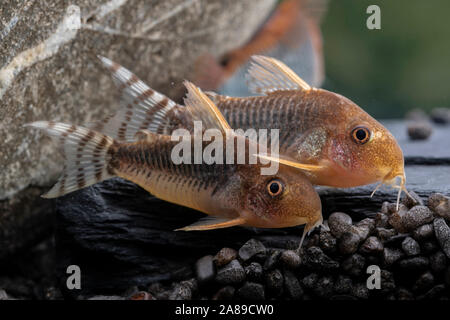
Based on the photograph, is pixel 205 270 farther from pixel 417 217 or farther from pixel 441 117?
pixel 441 117

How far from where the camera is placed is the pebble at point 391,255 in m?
1.63

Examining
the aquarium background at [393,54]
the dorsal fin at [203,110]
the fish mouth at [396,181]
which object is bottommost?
the fish mouth at [396,181]

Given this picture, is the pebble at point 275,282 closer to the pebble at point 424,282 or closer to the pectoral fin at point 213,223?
the pectoral fin at point 213,223

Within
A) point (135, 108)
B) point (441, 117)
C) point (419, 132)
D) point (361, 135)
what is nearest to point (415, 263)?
point (361, 135)

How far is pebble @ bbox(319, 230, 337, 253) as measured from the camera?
168 cm

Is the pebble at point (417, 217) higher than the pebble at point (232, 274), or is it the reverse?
the pebble at point (417, 217)

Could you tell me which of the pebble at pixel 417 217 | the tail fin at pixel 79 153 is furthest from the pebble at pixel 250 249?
the tail fin at pixel 79 153

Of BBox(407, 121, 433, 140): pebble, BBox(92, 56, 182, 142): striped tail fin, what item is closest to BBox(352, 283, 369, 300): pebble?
BBox(92, 56, 182, 142): striped tail fin

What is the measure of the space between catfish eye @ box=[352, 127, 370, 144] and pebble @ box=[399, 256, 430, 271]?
480 millimetres

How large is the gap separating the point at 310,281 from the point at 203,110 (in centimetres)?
81

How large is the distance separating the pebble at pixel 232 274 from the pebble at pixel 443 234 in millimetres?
758

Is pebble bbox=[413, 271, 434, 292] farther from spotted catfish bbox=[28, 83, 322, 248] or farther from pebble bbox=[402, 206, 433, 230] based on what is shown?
spotted catfish bbox=[28, 83, 322, 248]

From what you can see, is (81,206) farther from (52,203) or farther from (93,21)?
(93,21)
